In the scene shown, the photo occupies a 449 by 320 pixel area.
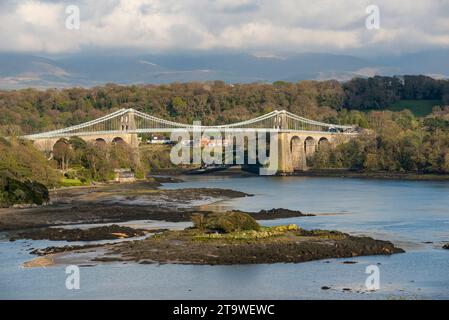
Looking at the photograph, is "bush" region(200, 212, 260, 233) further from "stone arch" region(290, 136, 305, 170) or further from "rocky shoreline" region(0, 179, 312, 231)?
"stone arch" region(290, 136, 305, 170)

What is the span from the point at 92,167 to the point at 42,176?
10.1 m

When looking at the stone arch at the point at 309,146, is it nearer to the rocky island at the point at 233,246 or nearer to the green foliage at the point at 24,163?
the green foliage at the point at 24,163

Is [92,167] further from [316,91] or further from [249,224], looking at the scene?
[316,91]

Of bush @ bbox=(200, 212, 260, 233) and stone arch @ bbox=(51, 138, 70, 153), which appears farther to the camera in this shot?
stone arch @ bbox=(51, 138, 70, 153)

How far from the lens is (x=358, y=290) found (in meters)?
25.2

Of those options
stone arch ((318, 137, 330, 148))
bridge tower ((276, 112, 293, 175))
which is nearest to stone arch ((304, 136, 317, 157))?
stone arch ((318, 137, 330, 148))

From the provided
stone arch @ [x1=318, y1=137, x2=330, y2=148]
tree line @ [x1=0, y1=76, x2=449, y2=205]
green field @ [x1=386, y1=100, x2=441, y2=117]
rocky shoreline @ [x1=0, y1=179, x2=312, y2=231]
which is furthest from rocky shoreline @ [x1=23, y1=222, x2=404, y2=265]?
green field @ [x1=386, y1=100, x2=441, y2=117]

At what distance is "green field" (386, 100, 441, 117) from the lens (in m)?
108

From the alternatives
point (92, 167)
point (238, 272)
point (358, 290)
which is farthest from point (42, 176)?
point (358, 290)

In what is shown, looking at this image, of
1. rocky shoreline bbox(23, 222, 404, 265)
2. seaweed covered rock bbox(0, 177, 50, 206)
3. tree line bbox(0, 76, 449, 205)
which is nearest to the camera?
rocky shoreline bbox(23, 222, 404, 265)

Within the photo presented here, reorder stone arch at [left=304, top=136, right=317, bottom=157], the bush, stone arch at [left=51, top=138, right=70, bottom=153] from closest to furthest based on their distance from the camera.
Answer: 1. the bush
2. stone arch at [left=51, top=138, right=70, bottom=153]
3. stone arch at [left=304, top=136, right=317, bottom=157]

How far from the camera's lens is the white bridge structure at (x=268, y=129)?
83188 mm

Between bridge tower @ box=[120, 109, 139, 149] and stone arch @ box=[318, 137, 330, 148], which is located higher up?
bridge tower @ box=[120, 109, 139, 149]

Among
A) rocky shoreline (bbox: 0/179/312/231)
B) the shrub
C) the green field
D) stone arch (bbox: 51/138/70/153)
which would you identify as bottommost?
rocky shoreline (bbox: 0/179/312/231)
